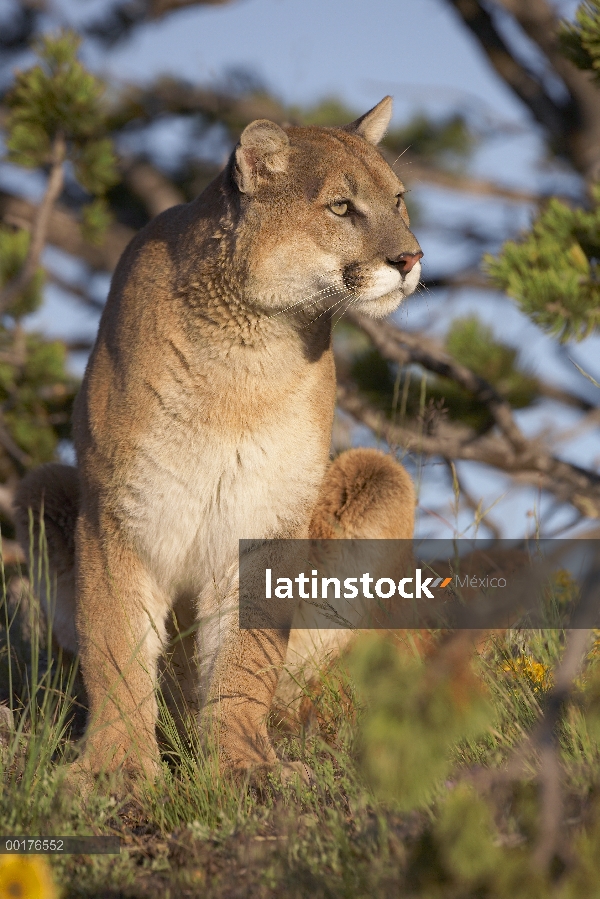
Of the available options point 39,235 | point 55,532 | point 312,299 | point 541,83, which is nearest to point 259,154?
point 312,299

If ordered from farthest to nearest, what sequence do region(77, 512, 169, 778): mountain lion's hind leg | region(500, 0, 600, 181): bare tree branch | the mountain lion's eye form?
region(500, 0, 600, 181): bare tree branch → the mountain lion's eye → region(77, 512, 169, 778): mountain lion's hind leg

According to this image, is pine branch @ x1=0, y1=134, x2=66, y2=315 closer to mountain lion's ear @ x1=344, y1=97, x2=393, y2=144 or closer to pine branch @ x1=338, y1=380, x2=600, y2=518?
pine branch @ x1=338, y1=380, x2=600, y2=518

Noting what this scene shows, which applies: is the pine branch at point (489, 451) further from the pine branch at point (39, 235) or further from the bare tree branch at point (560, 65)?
the pine branch at point (39, 235)

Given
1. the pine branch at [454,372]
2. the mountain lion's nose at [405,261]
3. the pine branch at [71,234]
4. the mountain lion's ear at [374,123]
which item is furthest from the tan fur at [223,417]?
the pine branch at [71,234]

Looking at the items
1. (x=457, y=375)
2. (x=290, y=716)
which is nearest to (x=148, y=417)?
(x=290, y=716)

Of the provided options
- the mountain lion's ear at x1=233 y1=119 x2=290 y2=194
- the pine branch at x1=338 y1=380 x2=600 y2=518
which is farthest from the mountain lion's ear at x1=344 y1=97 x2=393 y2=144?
the pine branch at x1=338 y1=380 x2=600 y2=518

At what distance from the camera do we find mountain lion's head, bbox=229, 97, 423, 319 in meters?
3.44

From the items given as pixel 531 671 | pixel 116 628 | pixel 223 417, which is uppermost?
pixel 223 417

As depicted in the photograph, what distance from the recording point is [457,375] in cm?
632

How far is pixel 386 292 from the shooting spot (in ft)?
11.3

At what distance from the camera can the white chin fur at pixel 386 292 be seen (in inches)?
135

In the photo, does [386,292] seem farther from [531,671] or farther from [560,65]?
[560,65]

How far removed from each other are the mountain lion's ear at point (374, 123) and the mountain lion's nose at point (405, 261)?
95 centimetres

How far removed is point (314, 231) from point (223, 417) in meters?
0.75
